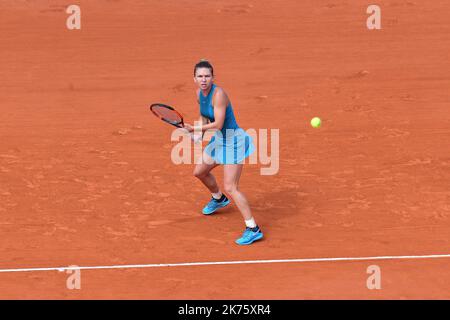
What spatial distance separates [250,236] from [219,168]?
2248 millimetres

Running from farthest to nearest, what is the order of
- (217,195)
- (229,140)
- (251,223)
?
1. (217,195)
2. (251,223)
3. (229,140)

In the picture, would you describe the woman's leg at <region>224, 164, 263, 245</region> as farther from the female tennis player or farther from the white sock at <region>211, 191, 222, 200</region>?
the white sock at <region>211, 191, 222, 200</region>

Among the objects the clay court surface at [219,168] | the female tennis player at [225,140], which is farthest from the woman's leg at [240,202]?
the clay court surface at [219,168]

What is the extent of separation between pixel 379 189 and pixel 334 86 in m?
3.89

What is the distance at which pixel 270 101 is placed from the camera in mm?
14078

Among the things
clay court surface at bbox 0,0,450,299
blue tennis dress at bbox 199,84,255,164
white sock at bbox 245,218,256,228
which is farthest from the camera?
white sock at bbox 245,218,256,228

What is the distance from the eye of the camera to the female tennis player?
9227 millimetres

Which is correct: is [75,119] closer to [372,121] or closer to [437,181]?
[372,121]

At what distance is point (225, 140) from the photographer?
9.55 meters

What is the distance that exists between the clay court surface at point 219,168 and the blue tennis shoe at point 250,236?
0.42ft

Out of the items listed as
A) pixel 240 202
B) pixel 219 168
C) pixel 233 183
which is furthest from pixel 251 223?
pixel 219 168

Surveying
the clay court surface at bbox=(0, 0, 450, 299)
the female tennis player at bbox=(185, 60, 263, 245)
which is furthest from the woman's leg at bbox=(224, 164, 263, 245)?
the clay court surface at bbox=(0, 0, 450, 299)

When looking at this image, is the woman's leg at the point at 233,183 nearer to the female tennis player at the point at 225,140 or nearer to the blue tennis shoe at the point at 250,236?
the female tennis player at the point at 225,140

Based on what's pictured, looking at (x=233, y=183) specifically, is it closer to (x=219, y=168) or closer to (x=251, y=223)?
(x=251, y=223)
